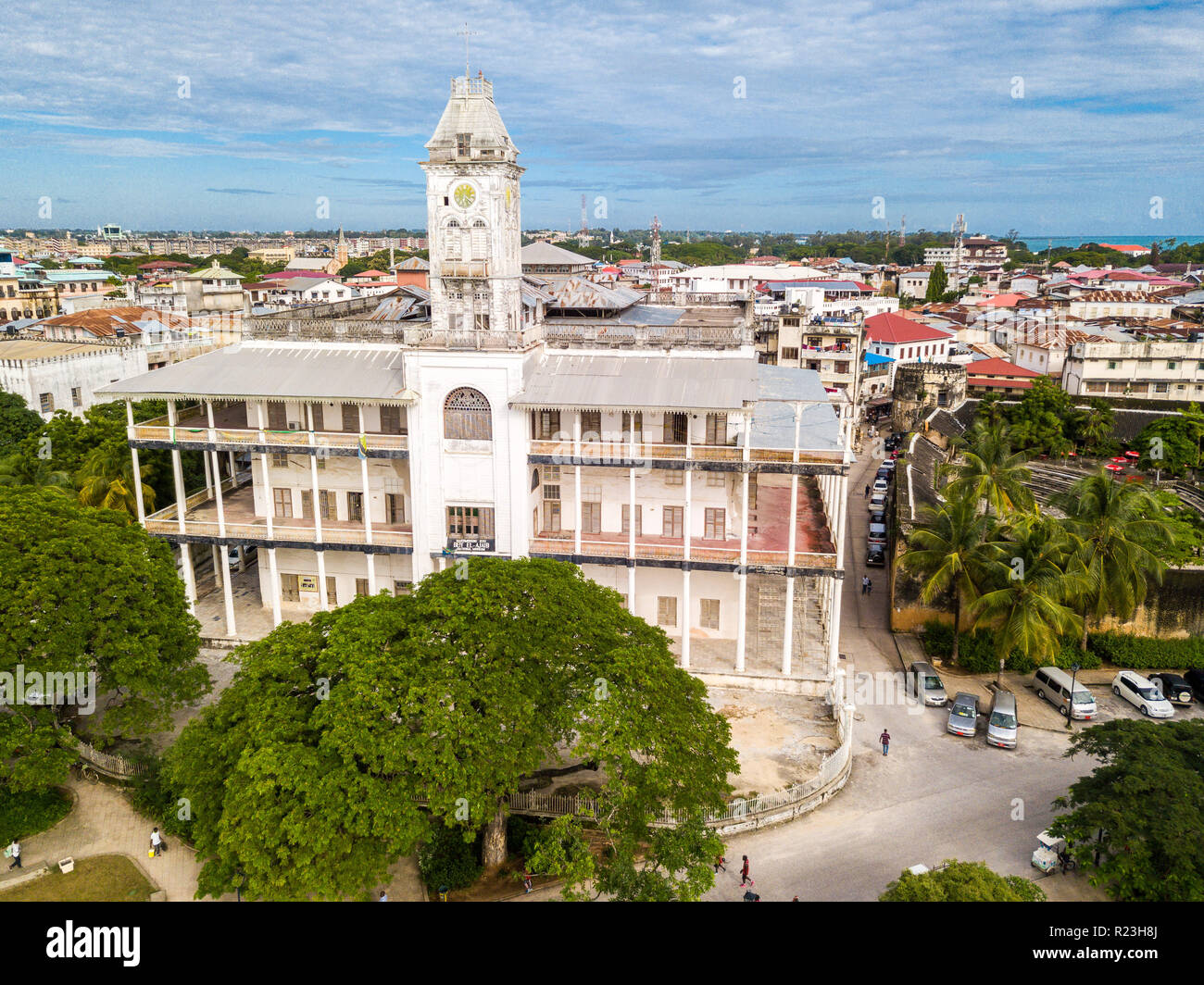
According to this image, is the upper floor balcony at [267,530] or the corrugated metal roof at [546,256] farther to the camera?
the corrugated metal roof at [546,256]

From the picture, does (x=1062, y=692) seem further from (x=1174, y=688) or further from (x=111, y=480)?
(x=111, y=480)

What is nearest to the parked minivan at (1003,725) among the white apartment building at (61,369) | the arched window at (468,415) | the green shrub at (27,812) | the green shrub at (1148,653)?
the green shrub at (1148,653)

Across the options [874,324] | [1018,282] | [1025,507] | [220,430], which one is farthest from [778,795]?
[1018,282]

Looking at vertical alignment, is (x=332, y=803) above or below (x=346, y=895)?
above

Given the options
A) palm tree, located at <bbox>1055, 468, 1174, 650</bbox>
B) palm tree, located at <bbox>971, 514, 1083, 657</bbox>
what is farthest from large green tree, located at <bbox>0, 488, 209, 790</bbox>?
palm tree, located at <bbox>1055, 468, 1174, 650</bbox>

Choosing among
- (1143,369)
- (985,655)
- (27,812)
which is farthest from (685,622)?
(1143,369)

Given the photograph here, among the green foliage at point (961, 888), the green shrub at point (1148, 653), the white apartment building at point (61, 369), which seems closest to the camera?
the green foliage at point (961, 888)

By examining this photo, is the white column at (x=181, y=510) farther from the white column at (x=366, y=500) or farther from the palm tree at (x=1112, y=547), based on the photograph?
the palm tree at (x=1112, y=547)
